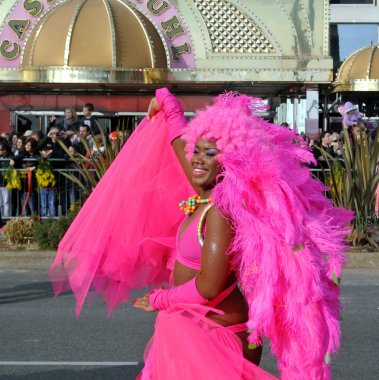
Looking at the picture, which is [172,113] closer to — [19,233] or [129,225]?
[129,225]

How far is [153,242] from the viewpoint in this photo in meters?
3.89

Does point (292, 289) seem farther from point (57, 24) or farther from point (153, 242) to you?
point (57, 24)

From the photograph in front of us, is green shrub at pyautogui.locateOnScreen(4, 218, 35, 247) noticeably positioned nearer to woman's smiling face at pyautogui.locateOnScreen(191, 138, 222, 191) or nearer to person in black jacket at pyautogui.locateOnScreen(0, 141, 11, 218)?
person in black jacket at pyautogui.locateOnScreen(0, 141, 11, 218)

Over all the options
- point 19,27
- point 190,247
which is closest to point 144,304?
point 190,247

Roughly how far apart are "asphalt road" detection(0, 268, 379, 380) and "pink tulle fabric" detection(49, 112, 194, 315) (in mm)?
2228

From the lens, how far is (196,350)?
3.36 meters

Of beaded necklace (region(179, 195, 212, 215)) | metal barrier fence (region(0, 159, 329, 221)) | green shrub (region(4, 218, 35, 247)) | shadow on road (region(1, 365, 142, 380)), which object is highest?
beaded necklace (region(179, 195, 212, 215))

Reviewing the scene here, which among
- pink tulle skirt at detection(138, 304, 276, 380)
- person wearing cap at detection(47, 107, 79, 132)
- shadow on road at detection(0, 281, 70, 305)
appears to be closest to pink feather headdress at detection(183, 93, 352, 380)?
pink tulle skirt at detection(138, 304, 276, 380)

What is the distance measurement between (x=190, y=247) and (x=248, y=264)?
0.26 m

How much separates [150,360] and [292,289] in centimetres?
68

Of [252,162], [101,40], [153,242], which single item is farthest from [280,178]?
[101,40]

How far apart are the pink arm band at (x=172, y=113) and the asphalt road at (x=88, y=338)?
2.54m

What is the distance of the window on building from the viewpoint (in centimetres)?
3106

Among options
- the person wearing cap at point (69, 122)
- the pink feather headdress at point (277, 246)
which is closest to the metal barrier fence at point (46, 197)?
the person wearing cap at point (69, 122)
